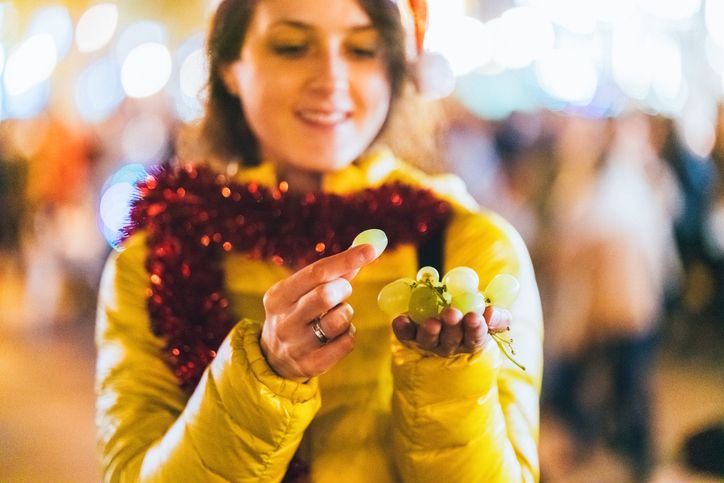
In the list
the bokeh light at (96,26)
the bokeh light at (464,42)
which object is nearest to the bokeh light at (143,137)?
the bokeh light at (96,26)

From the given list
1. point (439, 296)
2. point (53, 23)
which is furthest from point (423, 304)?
point (53, 23)

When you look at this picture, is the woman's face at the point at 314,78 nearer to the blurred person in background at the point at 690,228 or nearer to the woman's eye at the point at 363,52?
the woman's eye at the point at 363,52

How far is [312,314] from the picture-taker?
0.92 meters

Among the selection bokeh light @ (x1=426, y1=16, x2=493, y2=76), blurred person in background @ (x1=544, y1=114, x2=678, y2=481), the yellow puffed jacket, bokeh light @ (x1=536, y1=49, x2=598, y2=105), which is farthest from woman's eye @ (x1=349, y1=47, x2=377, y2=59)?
bokeh light @ (x1=536, y1=49, x2=598, y2=105)

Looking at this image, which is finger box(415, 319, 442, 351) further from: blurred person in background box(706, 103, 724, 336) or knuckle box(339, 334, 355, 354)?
blurred person in background box(706, 103, 724, 336)

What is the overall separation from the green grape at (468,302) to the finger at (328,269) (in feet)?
0.41

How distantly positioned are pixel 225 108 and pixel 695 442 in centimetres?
327

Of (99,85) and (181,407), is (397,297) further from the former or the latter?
(99,85)

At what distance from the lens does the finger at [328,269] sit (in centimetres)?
90

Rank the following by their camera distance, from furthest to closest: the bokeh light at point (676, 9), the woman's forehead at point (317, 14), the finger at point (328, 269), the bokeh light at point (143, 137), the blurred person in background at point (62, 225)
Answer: the bokeh light at point (676, 9) < the bokeh light at point (143, 137) < the blurred person in background at point (62, 225) < the woman's forehead at point (317, 14) < the finger at point (328, 269)

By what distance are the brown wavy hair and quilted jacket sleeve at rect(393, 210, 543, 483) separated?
0.41 meters

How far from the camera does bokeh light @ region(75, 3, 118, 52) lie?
9.34 meters

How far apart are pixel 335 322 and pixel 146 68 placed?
376 inches

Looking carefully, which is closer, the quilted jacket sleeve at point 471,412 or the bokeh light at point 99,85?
the quilted jacket sleeve at point 471,412
